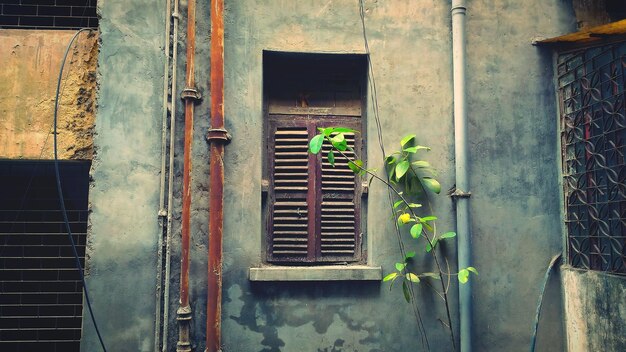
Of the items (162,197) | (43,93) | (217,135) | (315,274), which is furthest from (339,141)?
(43,93)

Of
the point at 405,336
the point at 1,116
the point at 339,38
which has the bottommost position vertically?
the point at 405,336

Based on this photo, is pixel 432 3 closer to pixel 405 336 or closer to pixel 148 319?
pixel 405 336

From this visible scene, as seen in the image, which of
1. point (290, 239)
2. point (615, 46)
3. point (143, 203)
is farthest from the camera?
point (290, 239)

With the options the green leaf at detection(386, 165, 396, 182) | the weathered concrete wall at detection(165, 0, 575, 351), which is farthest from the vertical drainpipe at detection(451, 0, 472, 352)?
the green leaf at detection(386, 165, 396, 182)

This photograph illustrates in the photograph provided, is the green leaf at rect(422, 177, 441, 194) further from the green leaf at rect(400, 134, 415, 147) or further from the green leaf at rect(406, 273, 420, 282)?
the green leaf at rect(406, 273, 420, 282)

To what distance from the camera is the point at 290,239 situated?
187 inches

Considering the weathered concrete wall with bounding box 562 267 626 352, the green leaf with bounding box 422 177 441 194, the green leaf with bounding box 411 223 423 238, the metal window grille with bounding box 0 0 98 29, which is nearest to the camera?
the weathered concrete wall with bounding box 562 267 626 352

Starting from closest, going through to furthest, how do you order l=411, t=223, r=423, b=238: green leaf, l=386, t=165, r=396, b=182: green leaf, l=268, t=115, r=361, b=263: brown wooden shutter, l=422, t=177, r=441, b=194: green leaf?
l=411, t=223, r=423, b=238: green leaf < l=422, t=177, r=441, b=194: green leaf < l=386, t=165, r=396, b=182: green leaf < l=268, t=115, r=361, b=263: brown wooden shutter

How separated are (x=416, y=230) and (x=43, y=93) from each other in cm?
364

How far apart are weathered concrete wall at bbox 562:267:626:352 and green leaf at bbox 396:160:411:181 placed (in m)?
1.76

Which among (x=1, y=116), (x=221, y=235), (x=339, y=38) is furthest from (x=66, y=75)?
(x=339, y=38)

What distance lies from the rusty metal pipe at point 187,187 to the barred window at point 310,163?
2.47 ft

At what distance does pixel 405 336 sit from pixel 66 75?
398cm

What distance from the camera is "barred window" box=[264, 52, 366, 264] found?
478cm
